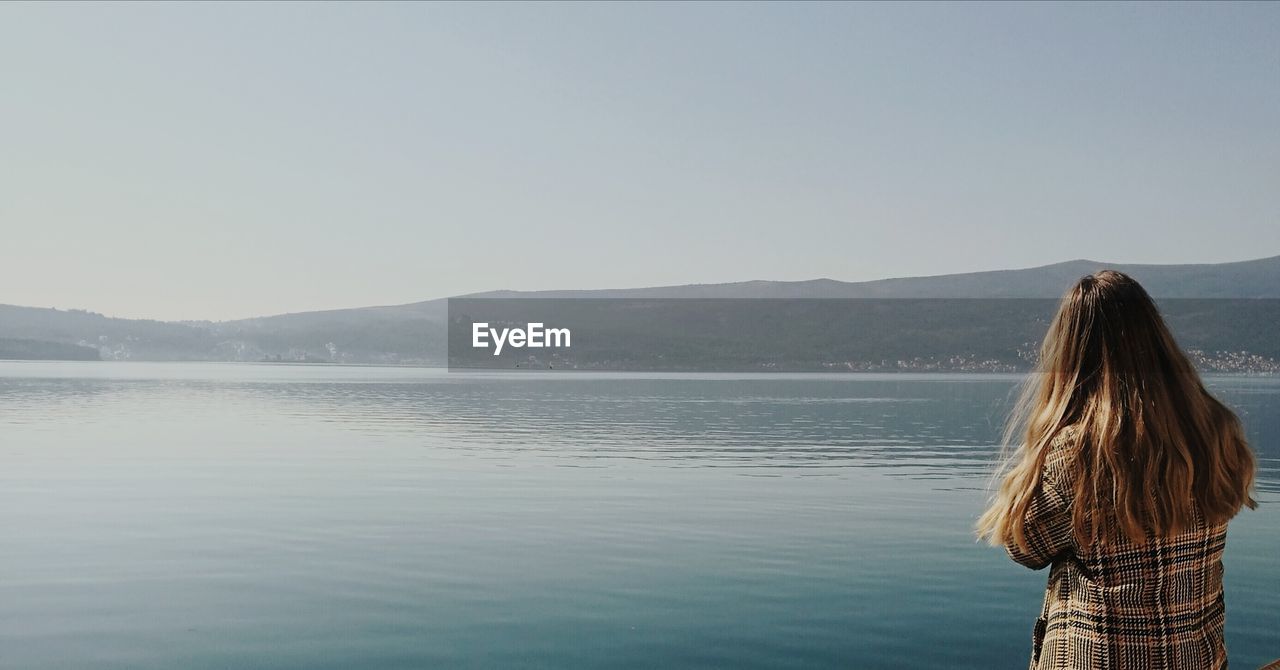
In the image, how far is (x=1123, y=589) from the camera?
372 centimetres

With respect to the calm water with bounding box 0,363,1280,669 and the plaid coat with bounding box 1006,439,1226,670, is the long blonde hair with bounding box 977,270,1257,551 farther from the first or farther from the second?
the calm water with bounding box 0,363,1280,669

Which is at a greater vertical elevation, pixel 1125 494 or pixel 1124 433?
pixel 1124 433

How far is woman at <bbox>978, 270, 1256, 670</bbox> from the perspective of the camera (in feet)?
12.0

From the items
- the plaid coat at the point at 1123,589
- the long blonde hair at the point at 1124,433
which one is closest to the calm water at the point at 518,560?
the plaid coat at the point at 1123,589

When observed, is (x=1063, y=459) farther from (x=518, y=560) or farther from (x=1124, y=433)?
(x=518, y=560)

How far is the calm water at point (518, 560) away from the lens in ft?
37.5

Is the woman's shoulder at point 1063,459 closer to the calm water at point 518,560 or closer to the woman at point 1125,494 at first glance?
the woman at point 1125,494

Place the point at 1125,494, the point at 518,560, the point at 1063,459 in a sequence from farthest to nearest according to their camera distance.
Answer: the point at 518,560 < the point at 1063,459 < the point at 1125,494

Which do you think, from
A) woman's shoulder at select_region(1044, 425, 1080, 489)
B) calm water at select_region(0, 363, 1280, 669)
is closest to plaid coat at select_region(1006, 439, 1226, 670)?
woman's shoulder at select_region(1044, 425, 1080, 489)

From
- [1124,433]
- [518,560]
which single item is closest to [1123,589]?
[1124,433]

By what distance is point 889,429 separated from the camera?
173 feet

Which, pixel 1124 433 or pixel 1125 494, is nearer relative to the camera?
pixel 1125 494

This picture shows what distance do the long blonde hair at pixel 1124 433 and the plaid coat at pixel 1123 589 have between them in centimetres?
4

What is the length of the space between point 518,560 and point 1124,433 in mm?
13335
